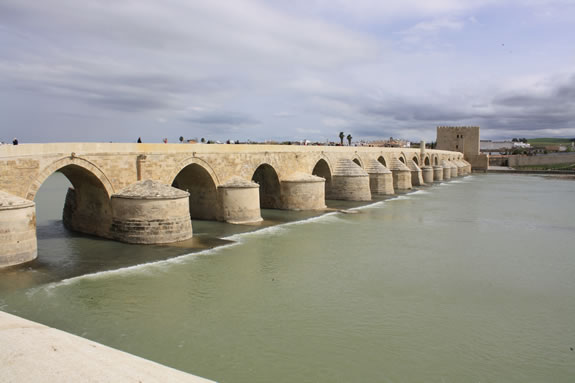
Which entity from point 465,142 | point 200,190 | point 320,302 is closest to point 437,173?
point 465,142

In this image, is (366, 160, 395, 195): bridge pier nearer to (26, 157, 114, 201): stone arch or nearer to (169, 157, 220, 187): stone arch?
(169, 157, 220, 187): stone arch

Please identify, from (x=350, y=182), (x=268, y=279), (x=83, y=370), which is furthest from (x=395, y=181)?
(x=83, y=370)

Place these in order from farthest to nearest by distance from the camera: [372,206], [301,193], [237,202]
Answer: [372,206] → [301,193] → [237,202]

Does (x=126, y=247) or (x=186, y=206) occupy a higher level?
(x=186, y=206)

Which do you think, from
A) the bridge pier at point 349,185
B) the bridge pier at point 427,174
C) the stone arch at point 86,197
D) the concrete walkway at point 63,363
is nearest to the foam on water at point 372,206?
the bridge pier at point 349,185

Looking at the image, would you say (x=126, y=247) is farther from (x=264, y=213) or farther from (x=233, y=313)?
(x=264, y=213)

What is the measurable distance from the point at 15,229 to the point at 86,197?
4090 mm

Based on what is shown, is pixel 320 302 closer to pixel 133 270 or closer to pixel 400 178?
pixel 133 270

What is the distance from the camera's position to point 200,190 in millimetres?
16688

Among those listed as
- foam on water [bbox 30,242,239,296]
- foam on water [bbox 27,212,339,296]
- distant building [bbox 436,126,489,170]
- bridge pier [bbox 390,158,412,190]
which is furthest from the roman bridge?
distant building [bbox 436,126,489,170]

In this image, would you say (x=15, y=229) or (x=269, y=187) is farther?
(x=269, y=187)

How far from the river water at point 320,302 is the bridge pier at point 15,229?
0.48 m

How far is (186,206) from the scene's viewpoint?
514 inches

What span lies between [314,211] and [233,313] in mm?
11759
